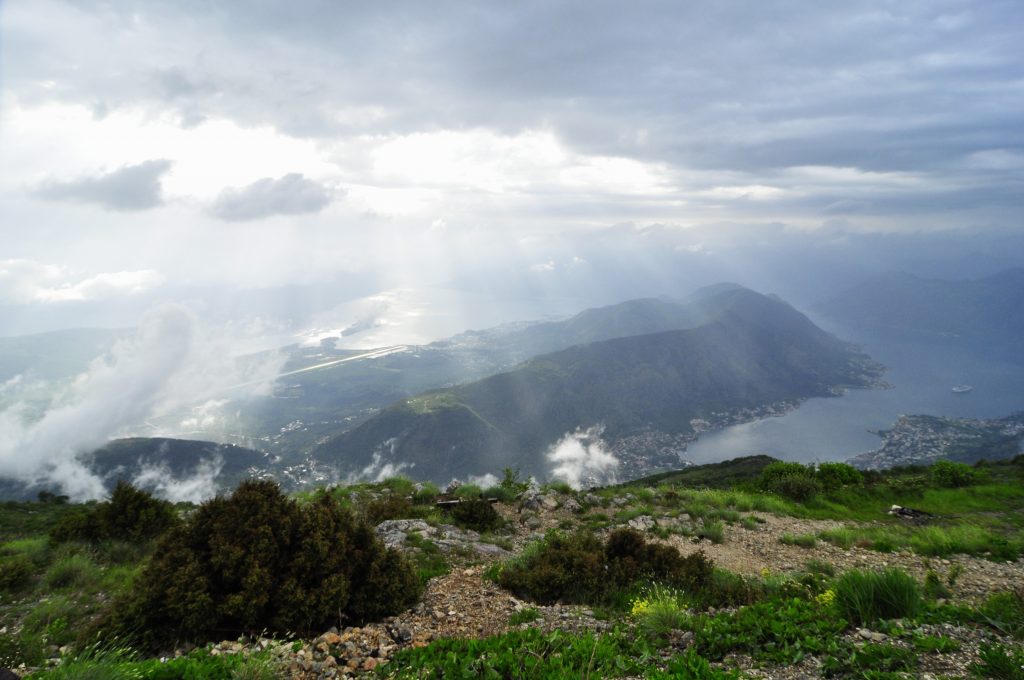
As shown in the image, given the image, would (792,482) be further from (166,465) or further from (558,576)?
(166,465)

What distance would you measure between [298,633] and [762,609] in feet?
23.0

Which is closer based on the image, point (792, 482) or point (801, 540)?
point (801, 540)

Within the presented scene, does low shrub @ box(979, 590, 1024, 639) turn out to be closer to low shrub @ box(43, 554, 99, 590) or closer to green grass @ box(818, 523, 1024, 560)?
green grass @ box(818, 523, 1024, 560)

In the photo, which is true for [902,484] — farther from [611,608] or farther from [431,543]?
[431,543]

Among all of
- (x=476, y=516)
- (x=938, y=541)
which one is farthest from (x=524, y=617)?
(x=938, y=541)

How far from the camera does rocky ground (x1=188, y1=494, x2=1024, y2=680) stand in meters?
5.59

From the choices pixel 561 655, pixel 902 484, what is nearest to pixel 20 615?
pixel 561 655

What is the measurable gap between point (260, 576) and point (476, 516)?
8.43m

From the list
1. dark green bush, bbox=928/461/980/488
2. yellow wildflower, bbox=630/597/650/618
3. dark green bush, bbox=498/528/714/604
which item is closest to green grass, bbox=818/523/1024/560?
dark green bush, bbox=498/528/714/604

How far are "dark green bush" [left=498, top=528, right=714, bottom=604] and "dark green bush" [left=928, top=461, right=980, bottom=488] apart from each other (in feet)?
63.2

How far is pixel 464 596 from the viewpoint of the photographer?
8.18 m

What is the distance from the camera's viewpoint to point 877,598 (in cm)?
671

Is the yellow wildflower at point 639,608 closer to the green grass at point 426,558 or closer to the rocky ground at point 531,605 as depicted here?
the rocky ground at point 531,605

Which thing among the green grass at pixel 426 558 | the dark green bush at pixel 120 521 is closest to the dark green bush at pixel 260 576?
the green grass at pixel 426 558
